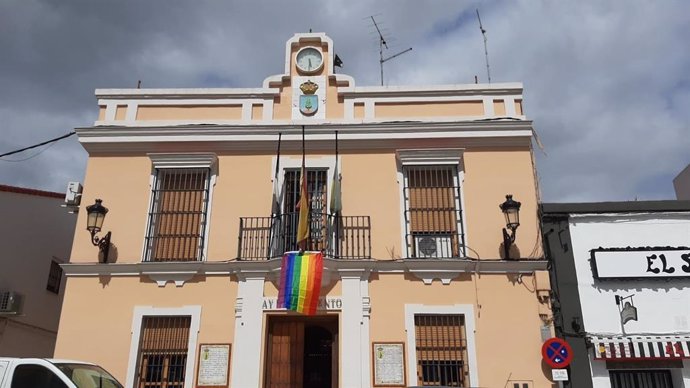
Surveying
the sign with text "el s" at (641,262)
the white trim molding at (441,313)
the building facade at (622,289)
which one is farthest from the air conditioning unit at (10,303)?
the sign with text "el s" at (641,262)

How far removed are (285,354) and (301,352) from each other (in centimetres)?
29

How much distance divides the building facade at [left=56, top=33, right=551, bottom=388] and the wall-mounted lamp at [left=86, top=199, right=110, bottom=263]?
0.74 ft

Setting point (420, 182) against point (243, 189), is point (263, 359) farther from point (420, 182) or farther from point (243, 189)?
point (420, 182)

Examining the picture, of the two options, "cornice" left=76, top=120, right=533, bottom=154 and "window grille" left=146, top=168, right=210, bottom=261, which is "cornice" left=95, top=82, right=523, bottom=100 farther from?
"window grille" left=146, top=168, right=210, bottom=261

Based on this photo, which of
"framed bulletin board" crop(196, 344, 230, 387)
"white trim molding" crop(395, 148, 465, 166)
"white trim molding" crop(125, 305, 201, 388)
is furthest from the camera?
"white trim molding" crop(395, 148, 465, 166)

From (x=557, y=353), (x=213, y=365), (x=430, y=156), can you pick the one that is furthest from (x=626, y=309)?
(x=213, y=365)

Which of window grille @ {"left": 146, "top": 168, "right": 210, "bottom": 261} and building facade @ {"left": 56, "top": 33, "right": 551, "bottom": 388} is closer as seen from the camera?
building facade @ {"left": 56, "top": 33, "right": 551, "bottom": 388}

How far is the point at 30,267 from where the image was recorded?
1427 cm

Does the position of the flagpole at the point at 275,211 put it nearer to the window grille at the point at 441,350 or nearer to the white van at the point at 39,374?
the window grille at the point at 441,350

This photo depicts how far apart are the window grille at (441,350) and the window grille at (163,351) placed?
4168mm

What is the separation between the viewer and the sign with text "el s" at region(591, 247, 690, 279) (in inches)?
417

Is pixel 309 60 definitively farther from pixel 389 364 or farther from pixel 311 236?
pixel 389 364

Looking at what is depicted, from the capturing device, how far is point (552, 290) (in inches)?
418

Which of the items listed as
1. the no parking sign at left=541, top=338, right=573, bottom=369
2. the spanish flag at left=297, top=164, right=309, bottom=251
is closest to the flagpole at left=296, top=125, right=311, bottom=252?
the spanish flag at left=297, top=164, right=309, bottom=251
